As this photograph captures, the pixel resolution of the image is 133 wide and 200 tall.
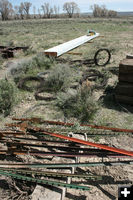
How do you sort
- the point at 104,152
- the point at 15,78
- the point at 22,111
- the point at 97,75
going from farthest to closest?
the point at 15,78, the point at 97,75, the point at 22,111, the point at 104,152

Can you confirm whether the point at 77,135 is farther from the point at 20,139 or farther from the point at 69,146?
the point at 20,139

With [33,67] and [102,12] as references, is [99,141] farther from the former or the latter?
[102,12]

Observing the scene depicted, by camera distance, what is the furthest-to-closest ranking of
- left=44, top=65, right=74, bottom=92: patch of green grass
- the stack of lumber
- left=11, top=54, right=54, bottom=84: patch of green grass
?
left=11, top=54, right=54, bottom=84: patch of green grass → left=44, top=65, right=74, bottom=92: patch of green grass → the stack of lumber

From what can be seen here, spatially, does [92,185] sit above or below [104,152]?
below

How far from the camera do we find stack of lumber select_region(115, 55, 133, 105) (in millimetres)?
4435

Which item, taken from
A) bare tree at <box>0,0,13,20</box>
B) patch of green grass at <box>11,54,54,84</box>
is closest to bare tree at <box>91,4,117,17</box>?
bare tree at <box>0,0,13,20</box>

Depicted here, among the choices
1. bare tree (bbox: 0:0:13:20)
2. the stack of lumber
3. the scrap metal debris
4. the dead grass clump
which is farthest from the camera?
bare tree (bbox: 0:0:13:20)

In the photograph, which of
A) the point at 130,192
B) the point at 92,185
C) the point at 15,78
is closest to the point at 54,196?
the point at 92,185

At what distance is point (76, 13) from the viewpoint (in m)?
74.7

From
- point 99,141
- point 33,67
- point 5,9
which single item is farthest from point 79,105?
point 5,9

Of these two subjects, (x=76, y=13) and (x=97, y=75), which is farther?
(x=76, y=13)

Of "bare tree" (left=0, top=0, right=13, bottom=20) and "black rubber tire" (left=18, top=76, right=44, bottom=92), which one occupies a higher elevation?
"bare tree" (left=0, top=0, right=13, bottom=20)

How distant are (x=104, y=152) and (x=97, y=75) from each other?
4.27 meters

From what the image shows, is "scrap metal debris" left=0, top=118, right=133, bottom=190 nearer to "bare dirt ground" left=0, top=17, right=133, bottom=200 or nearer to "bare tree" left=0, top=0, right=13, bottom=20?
"bare dirt ground" left=0, top=17, right=133, bottom=200
